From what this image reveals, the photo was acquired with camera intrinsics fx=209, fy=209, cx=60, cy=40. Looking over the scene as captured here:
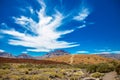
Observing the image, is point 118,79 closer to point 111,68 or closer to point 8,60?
point 111,68

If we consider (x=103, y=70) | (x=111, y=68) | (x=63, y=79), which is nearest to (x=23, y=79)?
(x=63, y=79)

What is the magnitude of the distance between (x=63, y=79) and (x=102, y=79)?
14.0ft

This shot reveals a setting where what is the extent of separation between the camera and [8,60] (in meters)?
53.1

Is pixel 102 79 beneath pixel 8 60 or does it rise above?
beneath

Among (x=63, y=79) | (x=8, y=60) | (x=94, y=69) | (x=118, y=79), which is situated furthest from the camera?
(x=8, y=60)

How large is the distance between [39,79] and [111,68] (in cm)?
1533

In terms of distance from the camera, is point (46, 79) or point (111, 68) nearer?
point (46, 79)

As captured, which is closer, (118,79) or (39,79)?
(118,79)

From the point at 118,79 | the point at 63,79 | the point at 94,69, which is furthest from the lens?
the point at 94,69

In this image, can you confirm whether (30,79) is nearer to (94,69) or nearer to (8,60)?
(94,69)

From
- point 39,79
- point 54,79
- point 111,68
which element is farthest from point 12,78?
point 111,68

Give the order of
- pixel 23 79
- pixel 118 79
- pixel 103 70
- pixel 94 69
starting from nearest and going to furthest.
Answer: pixel 118 79, pixel 23 79, pixel 103 70, pixel 94 69

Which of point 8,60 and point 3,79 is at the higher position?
point 8,60

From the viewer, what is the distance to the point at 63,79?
23.3 meters
